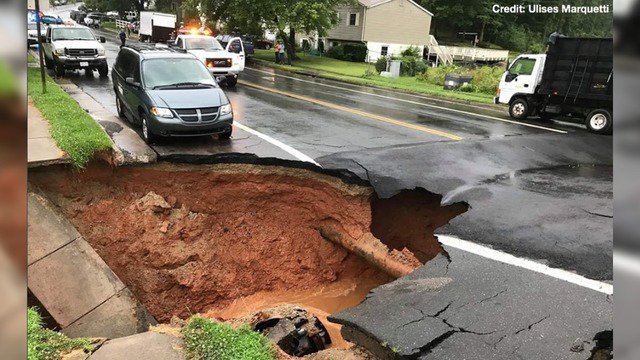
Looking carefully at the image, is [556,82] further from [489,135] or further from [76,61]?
[76,61]

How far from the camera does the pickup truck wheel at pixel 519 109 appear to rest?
16.8m

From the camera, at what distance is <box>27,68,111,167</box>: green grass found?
8.20 m

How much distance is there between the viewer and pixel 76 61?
19.0m

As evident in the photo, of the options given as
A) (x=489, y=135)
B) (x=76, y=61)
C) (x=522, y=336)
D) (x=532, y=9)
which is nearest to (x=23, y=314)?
(x=522, y=336)

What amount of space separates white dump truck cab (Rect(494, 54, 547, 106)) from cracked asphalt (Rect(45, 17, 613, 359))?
95 cm

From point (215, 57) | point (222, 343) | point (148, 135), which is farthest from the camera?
point (215, 57)

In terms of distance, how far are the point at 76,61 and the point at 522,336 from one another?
19.8 meters

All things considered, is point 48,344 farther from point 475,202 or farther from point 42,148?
point 475,202

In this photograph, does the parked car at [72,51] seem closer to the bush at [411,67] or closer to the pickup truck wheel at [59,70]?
the pickup truck wheel at [59,70]

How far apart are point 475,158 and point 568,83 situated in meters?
7.25

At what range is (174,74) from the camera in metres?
10.9

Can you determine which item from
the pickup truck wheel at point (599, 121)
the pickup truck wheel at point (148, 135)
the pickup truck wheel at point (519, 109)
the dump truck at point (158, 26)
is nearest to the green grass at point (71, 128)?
Answer: the pickup truck wheel at point (148, 135)

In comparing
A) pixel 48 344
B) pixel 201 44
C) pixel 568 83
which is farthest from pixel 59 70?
pixel 568 83

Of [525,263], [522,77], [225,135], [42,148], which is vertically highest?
[522,77]
